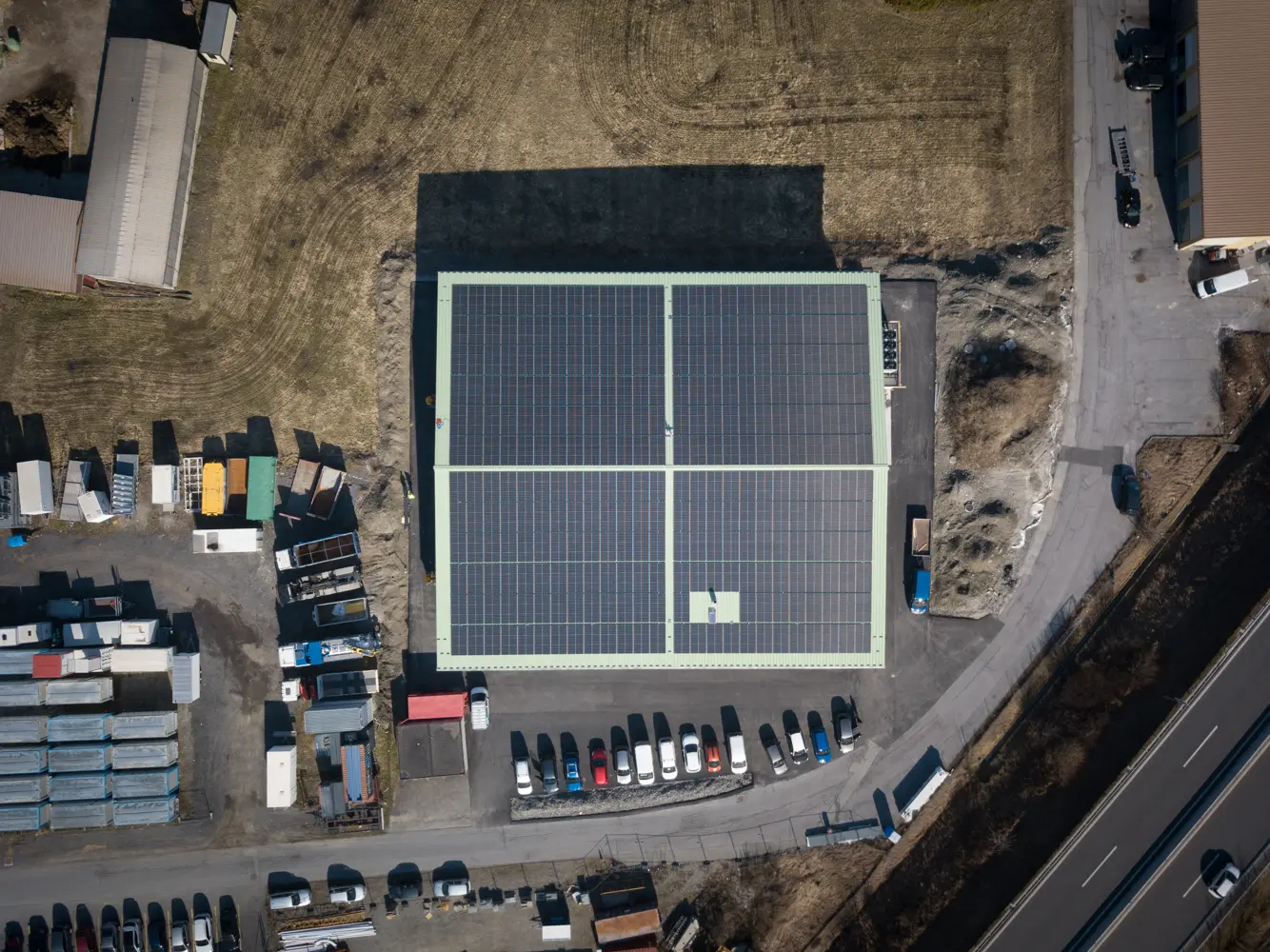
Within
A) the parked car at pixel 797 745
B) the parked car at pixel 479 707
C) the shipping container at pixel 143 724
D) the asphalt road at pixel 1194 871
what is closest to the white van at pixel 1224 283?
the asphalt road at pixel 1194 871

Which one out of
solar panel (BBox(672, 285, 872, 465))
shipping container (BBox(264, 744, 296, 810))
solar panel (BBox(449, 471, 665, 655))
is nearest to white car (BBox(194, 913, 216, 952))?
shipping container (BBox(264, 744, 296, 810))

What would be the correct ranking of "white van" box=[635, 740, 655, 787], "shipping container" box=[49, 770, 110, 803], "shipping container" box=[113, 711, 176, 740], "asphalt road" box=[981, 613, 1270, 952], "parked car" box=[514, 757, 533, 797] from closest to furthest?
"shipping container" box=[49, 770, 110, 803], "shipping container" box=[113, 711, 176, 740], "parked car" box=[514, 757, 533, 797], "white van" box=[635, 740, 655, 787], "asphalt road" box=[981, 613, 1270, 952]

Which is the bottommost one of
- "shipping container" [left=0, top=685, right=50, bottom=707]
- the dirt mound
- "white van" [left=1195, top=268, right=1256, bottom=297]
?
"shipping container" [left=0, top=685, right=50, bottom=707]

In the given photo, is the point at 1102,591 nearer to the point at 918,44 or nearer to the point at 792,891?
the point at 792,891

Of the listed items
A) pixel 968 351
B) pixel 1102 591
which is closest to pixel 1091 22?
pixel 968 351

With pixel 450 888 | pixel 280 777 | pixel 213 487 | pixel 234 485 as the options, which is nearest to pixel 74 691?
pixel 280 777

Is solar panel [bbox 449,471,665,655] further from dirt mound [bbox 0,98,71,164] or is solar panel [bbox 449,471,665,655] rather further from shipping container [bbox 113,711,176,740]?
dirt mound [bbox 0,98,71,164]
